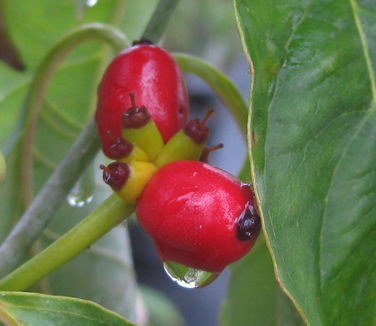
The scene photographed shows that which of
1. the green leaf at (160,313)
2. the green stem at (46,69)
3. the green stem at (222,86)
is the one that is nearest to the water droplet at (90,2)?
the green stem at (46,69)

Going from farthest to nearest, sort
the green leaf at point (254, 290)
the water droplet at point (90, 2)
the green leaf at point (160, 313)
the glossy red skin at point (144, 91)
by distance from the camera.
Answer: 1. the green leaf at point (160, 313)
2. the water droplet at point (90, 2)
3. the green leaf at point (254, 290)
4. the glossy red skin at point (144, 91)

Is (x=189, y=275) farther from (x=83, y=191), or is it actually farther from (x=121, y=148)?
(x=83, y=191)

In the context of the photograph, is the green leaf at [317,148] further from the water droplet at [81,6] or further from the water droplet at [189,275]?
the water droplet at [81,6]

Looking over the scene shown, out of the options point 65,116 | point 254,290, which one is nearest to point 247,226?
point 254,290

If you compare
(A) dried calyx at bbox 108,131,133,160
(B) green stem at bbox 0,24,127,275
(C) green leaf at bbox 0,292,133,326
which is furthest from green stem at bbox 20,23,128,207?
(C) green leaf at bbox 0,292,133,326

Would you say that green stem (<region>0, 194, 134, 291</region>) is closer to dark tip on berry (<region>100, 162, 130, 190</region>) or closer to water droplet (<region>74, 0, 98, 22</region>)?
dark tip on berry (<region>100, 162, 130, 190</region>)

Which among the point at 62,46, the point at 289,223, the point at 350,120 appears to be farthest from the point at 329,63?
the point at 62,46
